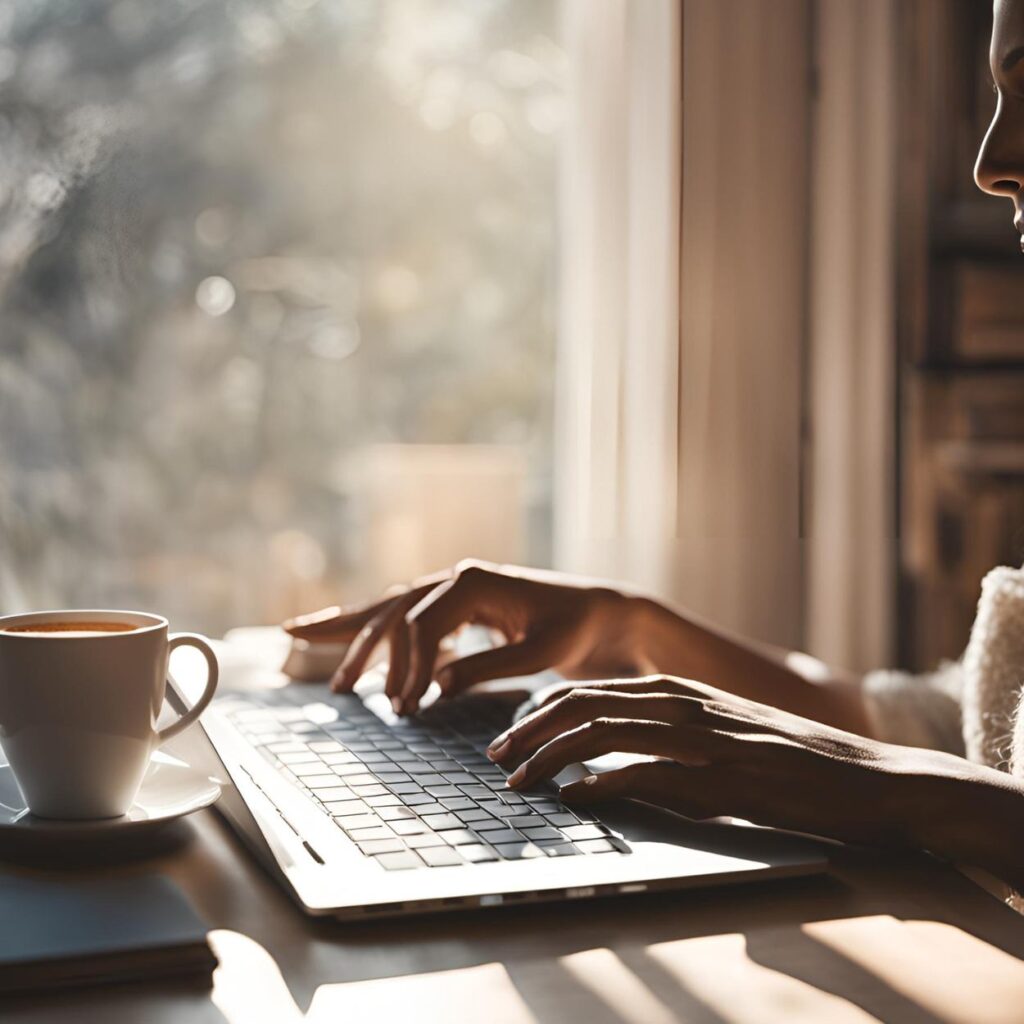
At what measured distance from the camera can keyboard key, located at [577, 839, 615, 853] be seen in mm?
557

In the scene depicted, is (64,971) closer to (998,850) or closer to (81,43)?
(998,850)

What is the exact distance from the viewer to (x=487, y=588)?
99 centimetres

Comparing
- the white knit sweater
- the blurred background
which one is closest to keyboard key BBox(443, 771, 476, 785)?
the white knit sweater

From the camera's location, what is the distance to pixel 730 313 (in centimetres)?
255

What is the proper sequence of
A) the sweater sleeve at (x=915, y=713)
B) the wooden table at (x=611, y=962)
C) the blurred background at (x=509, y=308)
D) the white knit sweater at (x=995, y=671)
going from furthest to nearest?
the blurred background at (x=509, y=308), the sweater sleeve at (x=915, y=713), the white knit sweater at (x=995, y=671), the wooden table at (x=611, y=962)

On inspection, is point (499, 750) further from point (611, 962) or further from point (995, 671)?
point (995, 671)

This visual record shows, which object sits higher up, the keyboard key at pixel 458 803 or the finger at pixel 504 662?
the keyboard key at pixel 458 803

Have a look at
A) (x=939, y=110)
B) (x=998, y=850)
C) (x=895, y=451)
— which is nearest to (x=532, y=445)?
(x=895, y=451)

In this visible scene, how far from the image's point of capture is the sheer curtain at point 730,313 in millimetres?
2479

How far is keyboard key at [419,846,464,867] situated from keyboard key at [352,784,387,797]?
3.4 inches

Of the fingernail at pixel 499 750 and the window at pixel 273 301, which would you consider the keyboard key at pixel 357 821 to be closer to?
the fingernail at pixel 499 750

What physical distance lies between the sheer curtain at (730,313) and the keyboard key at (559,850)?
78.1 inches

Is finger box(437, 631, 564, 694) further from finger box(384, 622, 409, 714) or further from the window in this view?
the window

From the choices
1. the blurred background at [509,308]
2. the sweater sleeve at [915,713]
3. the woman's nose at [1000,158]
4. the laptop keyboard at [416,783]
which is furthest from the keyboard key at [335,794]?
the blurred background at [509,308]
